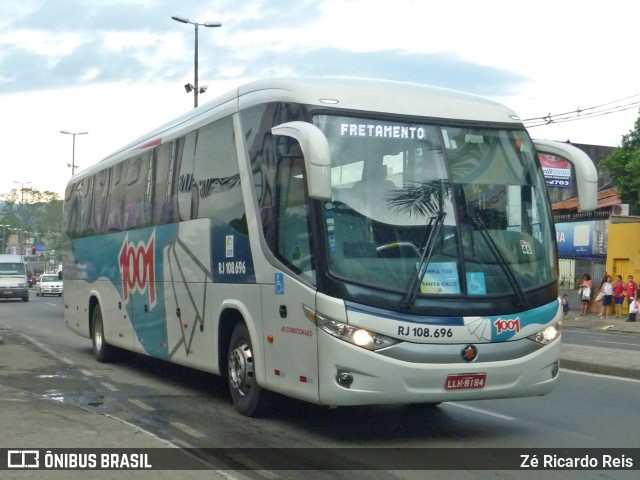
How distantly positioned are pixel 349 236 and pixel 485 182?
1.50m

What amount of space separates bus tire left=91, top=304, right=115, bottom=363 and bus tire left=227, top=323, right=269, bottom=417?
20.3 feet

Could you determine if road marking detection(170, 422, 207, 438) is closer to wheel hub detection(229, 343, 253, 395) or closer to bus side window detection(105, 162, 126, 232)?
wheel hub detection(229, 343, 253, 395)

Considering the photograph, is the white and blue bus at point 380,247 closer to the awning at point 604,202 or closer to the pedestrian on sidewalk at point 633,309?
the pedestrian on sidewalk at point 633,309

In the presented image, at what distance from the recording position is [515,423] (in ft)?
32.5

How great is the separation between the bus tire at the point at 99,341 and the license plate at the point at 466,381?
889 centimetres

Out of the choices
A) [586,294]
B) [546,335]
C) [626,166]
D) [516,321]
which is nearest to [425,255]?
[516,321]

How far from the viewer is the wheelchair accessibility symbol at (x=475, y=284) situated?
853 centimetres

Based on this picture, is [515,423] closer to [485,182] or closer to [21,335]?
[485,182]

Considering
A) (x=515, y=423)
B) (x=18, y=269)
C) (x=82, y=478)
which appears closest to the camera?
(x=82, y=478)

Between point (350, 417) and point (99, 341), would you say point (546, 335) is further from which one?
point (99, 341)

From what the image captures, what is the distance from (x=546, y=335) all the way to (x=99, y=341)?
31.2ft

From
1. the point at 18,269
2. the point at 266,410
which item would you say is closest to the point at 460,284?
the point at 266,410

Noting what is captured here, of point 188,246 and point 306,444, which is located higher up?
point 188,246

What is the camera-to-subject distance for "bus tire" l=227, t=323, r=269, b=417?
32.4 ft
